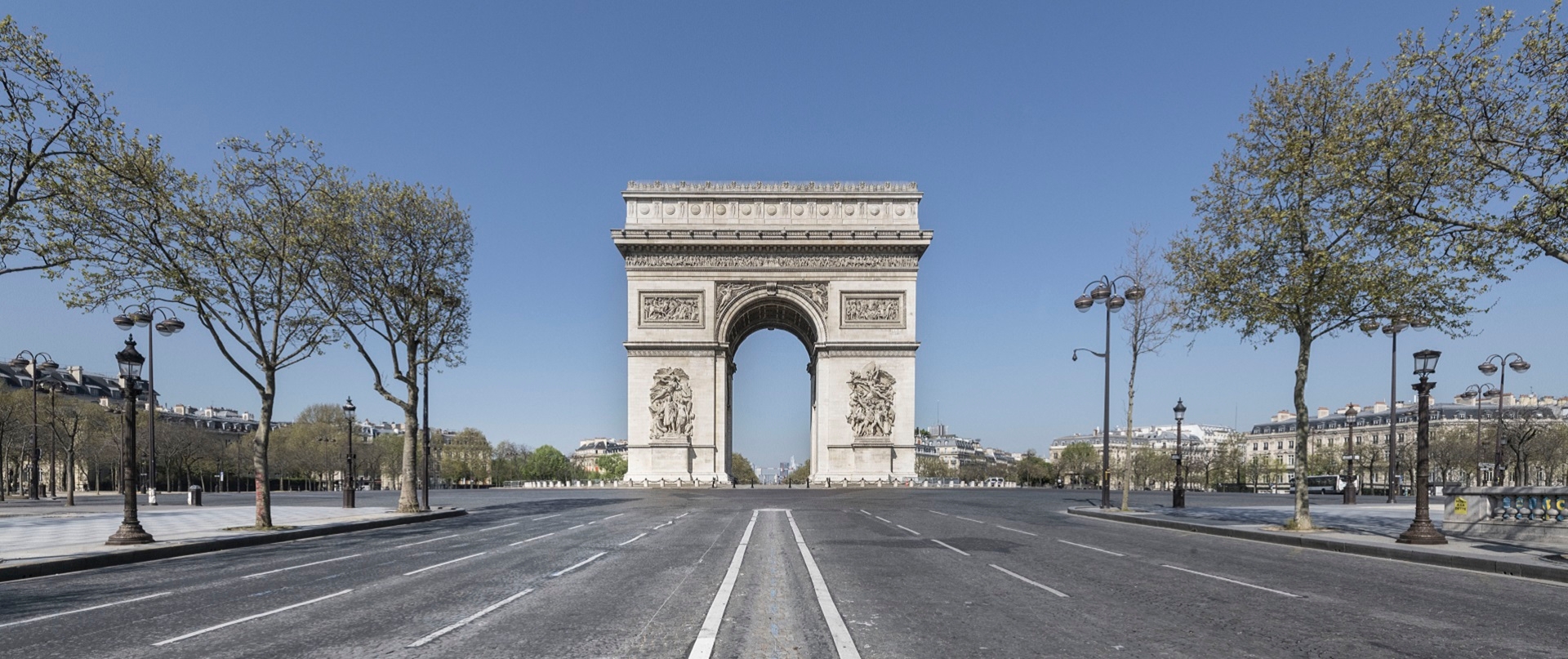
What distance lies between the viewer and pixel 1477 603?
30.2 ft

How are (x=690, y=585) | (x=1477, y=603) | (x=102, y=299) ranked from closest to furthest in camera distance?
(x=1477, y=603)
(x=690, y=585)
(x=102, y=299)

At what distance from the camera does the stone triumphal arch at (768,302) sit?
49.4 meters

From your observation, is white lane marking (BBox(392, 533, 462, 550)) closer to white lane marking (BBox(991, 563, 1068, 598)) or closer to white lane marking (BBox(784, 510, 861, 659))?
white lane marking (BBox(784, 510, 861, 659))

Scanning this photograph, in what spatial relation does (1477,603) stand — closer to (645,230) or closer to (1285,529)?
(1285,529)

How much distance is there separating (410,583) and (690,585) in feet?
12.0

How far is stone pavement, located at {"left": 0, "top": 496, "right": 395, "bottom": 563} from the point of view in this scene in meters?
15.0

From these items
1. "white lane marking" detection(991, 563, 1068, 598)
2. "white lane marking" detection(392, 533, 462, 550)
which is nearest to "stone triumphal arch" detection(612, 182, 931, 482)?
"white lane marking" detection(392, 533, 462, 550)

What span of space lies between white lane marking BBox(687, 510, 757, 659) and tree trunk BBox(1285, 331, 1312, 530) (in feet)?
43.5

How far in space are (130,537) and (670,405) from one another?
33803mm

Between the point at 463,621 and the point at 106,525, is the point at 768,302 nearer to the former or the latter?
the point at 106,525

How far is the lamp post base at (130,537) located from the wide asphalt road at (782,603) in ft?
6.36

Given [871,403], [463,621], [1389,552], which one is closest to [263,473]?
[463,621]

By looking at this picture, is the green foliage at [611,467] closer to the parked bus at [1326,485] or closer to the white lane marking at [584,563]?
the parked bus at [1326,485]

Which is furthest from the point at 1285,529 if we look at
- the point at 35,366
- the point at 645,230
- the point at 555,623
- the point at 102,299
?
the point at 35,366
